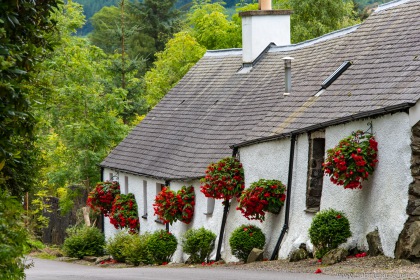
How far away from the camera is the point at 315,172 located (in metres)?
20.8

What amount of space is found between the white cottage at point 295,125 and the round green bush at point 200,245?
522 millimetres

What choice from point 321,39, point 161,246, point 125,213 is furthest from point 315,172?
point 125,213

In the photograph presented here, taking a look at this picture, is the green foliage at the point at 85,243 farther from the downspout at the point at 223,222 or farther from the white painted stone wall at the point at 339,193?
the downspout at the point at 223,222

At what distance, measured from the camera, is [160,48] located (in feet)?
240

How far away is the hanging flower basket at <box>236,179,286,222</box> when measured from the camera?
2153cm

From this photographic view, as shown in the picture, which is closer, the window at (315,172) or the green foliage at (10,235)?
the green foliage at (10,235)

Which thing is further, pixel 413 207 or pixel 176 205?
pixel 176 205

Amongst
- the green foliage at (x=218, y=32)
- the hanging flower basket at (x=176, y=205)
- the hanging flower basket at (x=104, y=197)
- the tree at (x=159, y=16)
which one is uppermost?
the tree at (x=159, y=16)

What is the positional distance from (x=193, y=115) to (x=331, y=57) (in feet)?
24.0

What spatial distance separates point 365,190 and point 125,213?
1390 centimetres

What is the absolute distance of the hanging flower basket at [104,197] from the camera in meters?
33.0

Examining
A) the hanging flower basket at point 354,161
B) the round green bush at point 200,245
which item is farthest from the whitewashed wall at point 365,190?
the round green bush at point 200,245

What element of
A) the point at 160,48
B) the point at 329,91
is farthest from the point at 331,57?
the point at 160,48

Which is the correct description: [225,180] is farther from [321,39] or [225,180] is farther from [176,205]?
[321,39]
